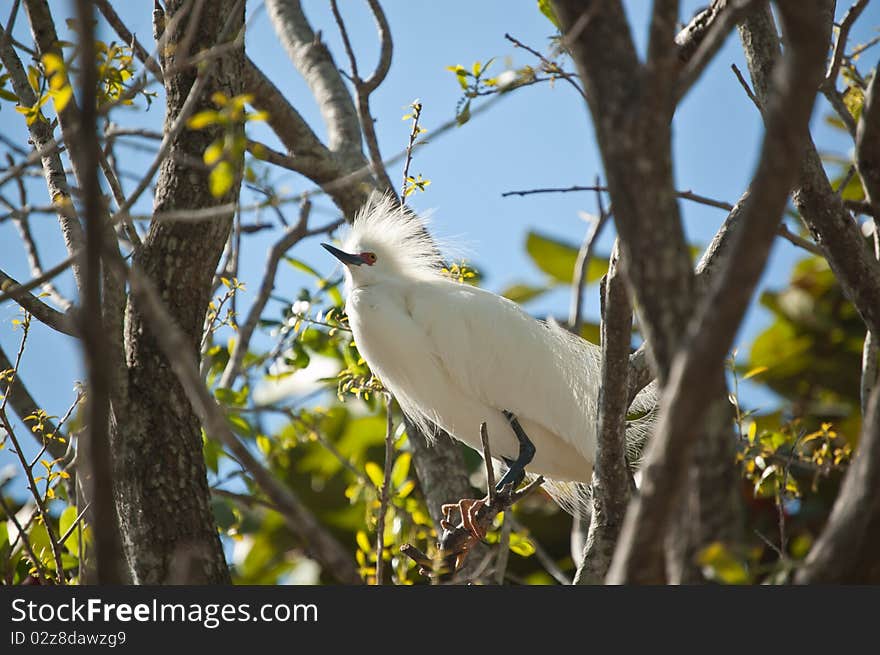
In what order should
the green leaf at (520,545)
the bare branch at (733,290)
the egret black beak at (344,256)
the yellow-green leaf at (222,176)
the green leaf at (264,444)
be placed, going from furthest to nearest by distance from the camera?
1. the green leaf at (264,444)
2. the egret black beak at (344,256)
3. the green leaf at (520,545)
4. the yellow-green leaf at (222,176)
5. the bare branch at (733,290)

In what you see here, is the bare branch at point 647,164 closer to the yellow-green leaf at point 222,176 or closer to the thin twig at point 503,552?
the yellow-green leaf at point 222,176

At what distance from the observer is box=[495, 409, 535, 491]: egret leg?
3910mm

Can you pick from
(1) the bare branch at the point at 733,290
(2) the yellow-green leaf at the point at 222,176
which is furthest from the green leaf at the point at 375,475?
(1) the bare branch at the point at 733,290

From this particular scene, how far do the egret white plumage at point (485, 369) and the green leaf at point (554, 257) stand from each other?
2757mm

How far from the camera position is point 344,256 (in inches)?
168

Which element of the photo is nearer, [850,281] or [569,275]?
[850,281]

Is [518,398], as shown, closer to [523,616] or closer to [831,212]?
[831,212]

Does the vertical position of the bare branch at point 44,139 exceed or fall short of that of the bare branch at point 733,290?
it exceeds it

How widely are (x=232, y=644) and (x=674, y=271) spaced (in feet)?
3.80

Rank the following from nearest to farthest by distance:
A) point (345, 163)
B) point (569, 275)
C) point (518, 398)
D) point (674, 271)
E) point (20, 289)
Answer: point (674, 271), point (20, 289), point (518, 398), point (345, 163), point (569, 275)

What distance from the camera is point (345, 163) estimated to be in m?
4.60

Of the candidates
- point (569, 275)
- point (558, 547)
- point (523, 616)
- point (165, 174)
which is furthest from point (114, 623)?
point (569, 275)

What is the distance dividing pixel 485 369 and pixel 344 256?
31.1 inches

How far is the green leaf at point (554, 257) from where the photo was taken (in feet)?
22.8
